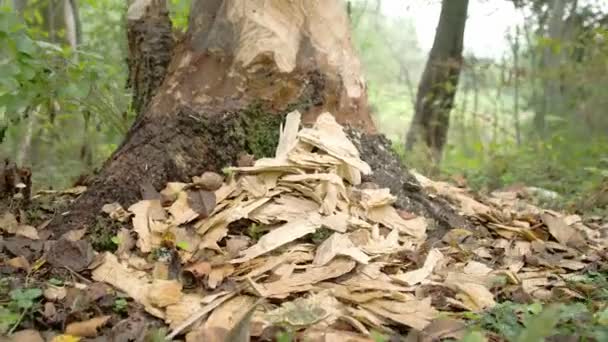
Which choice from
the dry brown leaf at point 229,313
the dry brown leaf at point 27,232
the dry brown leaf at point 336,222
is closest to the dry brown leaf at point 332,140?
the dry brown leaf at point 336,222

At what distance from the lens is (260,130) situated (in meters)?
2.80

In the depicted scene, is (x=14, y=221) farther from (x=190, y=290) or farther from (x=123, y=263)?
(x=190, y=290)

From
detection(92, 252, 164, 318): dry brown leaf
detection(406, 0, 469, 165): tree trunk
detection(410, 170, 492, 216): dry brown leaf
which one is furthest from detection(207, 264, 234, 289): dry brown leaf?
detection(406, 0, 469, 165): tree trunk

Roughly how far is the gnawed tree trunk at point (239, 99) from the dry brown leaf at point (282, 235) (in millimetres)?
531

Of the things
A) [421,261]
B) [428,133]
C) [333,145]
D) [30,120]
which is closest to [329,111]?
[333,145]

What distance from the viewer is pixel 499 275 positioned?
2.30 m

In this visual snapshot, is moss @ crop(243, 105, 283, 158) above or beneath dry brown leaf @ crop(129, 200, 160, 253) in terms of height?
above

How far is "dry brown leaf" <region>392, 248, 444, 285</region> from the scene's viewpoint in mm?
2176

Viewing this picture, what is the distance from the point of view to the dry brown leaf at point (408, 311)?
6.26 feet

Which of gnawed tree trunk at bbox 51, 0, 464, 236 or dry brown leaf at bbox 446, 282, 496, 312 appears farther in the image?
gnawed tree trunk at bbox 51, 0, 464, 236

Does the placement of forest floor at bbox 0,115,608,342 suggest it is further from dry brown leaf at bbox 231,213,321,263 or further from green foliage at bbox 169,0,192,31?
green foliage at bbox 169,0,192,31

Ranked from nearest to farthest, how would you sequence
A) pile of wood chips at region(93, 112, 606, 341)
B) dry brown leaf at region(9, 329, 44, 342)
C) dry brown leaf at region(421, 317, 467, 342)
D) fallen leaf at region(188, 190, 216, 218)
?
1. dry brown leaf at region(9, 329, 44, 342)
2. dry brown leaf at region(421, 317, 467, 342)
3. pile of wood chips at region(93, 112, 606, 341)
4. fallen leaf at region(188, 190, 216, 218)

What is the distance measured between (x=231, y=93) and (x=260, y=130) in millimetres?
209

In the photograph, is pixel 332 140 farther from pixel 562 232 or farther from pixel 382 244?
pixel 562 232
